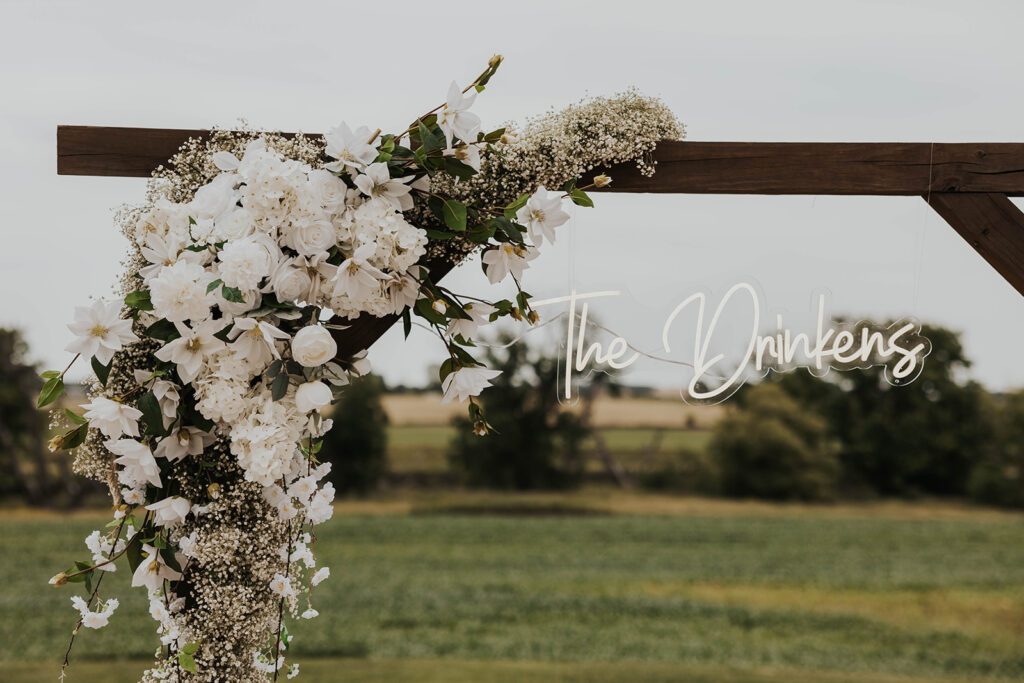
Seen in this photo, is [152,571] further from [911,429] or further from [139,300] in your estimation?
[911,429]

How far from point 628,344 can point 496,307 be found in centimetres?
83

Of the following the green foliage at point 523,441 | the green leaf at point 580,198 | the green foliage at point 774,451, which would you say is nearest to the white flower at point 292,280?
the green leaf at point 580,198

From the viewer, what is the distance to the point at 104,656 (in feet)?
21.7

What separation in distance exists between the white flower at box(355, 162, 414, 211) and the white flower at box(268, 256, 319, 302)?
214 mm

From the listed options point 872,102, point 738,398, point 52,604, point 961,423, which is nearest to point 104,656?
point 52,604

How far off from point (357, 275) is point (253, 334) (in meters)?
0.25

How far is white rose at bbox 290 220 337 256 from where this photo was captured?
1.77 metres

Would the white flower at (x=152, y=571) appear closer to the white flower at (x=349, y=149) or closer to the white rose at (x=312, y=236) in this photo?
the white rose at (x=312, y=236)

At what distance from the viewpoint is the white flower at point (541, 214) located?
1.92 metres

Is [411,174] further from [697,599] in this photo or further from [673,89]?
[697,599]

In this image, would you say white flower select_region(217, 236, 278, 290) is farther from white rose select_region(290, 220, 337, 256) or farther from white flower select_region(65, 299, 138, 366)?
white flower select_region(65, 299, 138, 366)

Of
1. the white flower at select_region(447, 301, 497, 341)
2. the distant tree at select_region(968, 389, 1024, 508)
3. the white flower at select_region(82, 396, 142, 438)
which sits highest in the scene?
the white flower at select_region(447, 301, 497, 341)

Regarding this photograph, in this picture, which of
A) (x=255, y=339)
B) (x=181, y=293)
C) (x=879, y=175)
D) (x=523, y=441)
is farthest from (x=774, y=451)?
(x=181, y=293)

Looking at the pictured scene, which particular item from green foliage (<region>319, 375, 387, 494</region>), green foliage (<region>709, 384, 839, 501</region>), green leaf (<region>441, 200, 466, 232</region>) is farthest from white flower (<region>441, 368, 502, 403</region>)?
green foliage (<region>709, 384, 839, 501</region>)
